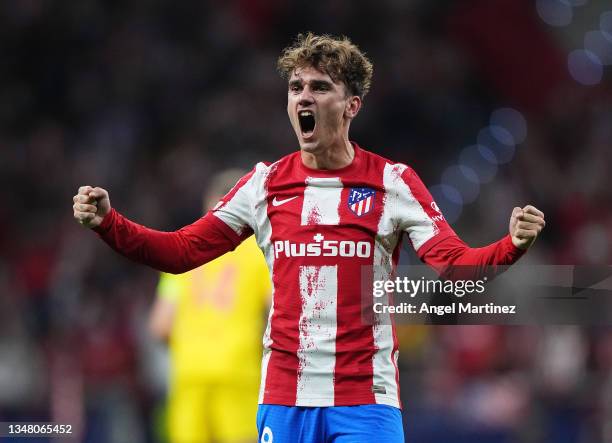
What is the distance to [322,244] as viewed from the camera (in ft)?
13.2

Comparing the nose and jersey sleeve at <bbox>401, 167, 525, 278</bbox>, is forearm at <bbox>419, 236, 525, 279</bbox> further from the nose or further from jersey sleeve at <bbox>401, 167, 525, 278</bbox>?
the nose

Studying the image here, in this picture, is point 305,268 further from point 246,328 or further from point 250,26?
point 250,26

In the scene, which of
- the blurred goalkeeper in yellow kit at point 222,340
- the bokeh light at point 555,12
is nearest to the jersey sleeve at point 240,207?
the blurred goalkeeper in yellow kit at point 222,340

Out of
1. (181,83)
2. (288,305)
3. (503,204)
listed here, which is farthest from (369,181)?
(181,83)

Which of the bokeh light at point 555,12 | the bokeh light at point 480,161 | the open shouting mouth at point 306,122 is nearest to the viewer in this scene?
the open shouting mouth at point 306,122

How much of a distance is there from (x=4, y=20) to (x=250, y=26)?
2.59 meters

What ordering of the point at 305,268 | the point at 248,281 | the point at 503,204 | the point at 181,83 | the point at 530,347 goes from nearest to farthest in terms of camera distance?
the point at 305,268 → the point at 248,281 → the point at 530,347 → the point at 503,204 → the point at 181,83

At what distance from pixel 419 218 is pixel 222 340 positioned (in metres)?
2.43

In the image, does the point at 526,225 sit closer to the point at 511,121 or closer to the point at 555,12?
the point at 511,121

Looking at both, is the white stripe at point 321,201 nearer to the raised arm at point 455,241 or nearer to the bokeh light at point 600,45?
the raised arm at point 455,241

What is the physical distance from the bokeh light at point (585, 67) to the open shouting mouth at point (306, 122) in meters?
8.57

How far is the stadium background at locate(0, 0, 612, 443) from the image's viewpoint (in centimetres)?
861

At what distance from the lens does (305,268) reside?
4012 millimetres

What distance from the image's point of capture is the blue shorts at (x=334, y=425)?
389 cm
